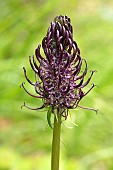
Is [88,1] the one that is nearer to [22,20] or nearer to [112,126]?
[22,20]

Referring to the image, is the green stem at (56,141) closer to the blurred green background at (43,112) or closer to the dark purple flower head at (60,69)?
the dark purple flower head at (60,69)

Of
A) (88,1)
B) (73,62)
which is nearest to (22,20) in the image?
(73,62)

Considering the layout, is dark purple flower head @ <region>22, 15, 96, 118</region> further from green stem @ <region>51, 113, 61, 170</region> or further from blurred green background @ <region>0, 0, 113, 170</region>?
blurred green background @ <region>0, 0, 113, 170</region>

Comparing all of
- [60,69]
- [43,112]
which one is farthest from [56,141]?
[43,112]

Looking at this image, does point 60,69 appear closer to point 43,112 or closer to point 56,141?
point 56,141

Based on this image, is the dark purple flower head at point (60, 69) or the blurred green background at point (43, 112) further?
the blurred green background at point (43, 112)

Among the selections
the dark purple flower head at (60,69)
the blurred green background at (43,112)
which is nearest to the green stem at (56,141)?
the dark purple flower head at (60,69)
